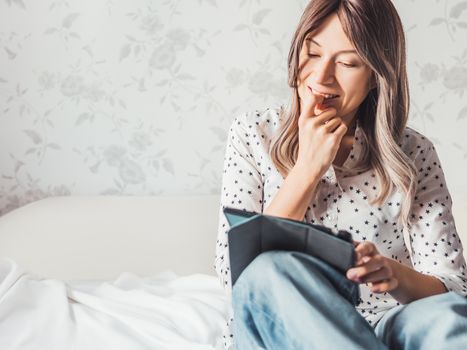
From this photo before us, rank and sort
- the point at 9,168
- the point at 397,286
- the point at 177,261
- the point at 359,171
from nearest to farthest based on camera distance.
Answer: the point at 397,286, the point at 359,171, the point at 177,261, the point at 9,168

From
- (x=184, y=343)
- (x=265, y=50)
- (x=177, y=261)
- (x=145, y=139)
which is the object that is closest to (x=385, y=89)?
(x=184, y=343)

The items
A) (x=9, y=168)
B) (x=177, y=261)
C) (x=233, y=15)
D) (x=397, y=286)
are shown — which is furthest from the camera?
(x=9, y=168)

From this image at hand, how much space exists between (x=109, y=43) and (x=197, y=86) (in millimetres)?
291

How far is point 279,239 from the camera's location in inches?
36.1

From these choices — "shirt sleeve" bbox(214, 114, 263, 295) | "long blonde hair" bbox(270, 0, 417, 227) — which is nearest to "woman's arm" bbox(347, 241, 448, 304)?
"long blonde hair" bbox(270, 0, 417, 227)

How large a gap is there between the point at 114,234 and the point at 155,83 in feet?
1.63

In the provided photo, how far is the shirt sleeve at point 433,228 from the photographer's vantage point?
1153mm

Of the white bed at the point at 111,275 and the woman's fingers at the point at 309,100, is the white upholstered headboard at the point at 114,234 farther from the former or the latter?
the woman's fingers at the point at 309,100

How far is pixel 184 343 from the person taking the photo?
1.21 m

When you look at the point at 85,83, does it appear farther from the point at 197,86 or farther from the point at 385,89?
the point at 385,89

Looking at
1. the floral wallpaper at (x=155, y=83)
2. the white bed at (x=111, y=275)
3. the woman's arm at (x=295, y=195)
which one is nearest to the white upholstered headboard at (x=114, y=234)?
the white bed at (x=111, y=275)

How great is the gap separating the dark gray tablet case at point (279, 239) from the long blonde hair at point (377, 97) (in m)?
0.26

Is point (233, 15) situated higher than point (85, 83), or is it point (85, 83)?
point (233, 15)

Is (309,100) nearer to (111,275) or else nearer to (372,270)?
(372,270)
